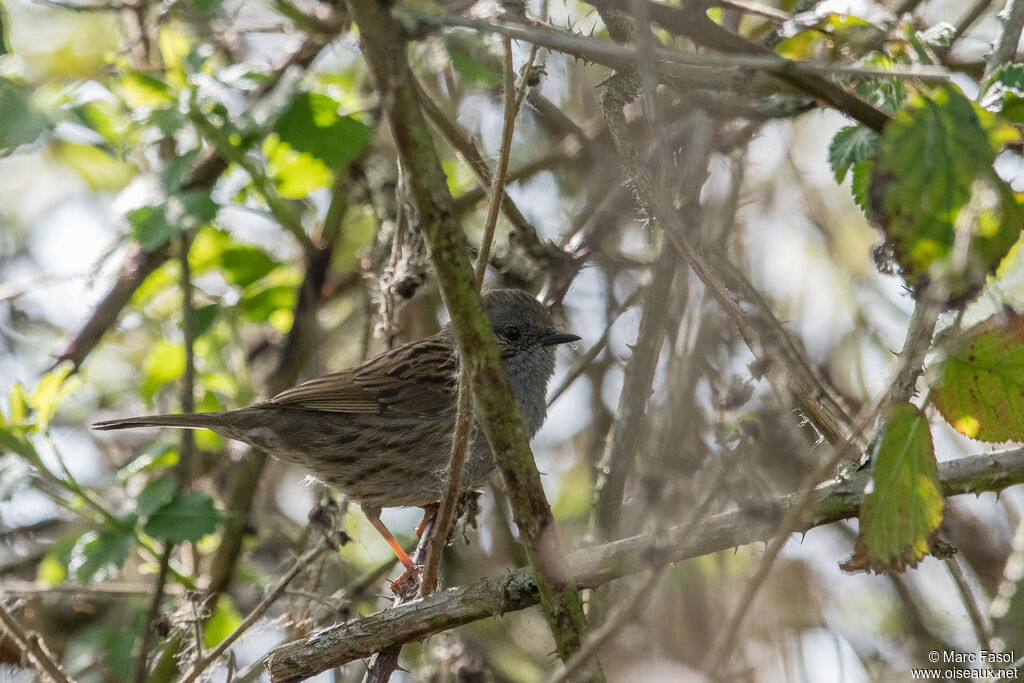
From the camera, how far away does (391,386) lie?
4398mm

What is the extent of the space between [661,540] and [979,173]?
1.03 metres

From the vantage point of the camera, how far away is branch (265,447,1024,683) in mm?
2395

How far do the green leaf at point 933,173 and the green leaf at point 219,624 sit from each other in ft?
11.3

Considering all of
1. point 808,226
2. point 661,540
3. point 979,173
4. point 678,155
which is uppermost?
point 808,226

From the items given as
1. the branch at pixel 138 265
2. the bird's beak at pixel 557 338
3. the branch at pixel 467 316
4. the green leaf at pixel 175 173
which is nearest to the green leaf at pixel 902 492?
the branch at pixel 467 316

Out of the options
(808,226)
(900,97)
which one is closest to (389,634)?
(900,97)

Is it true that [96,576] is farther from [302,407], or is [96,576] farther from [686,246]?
[686,246]

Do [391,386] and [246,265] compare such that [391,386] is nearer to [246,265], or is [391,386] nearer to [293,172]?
[246,265]

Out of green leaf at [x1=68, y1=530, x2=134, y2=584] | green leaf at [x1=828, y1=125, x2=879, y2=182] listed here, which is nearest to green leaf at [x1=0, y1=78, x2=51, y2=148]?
green leaf at [x1=68, y1=530, x2=134, y2=584]

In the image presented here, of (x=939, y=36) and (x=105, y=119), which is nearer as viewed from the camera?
(x=939, y=36)

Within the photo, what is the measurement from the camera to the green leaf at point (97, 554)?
363cm

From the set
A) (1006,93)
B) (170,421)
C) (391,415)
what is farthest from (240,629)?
(1006,93)

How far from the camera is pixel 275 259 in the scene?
485cm

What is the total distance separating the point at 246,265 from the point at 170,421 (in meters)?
1.05
